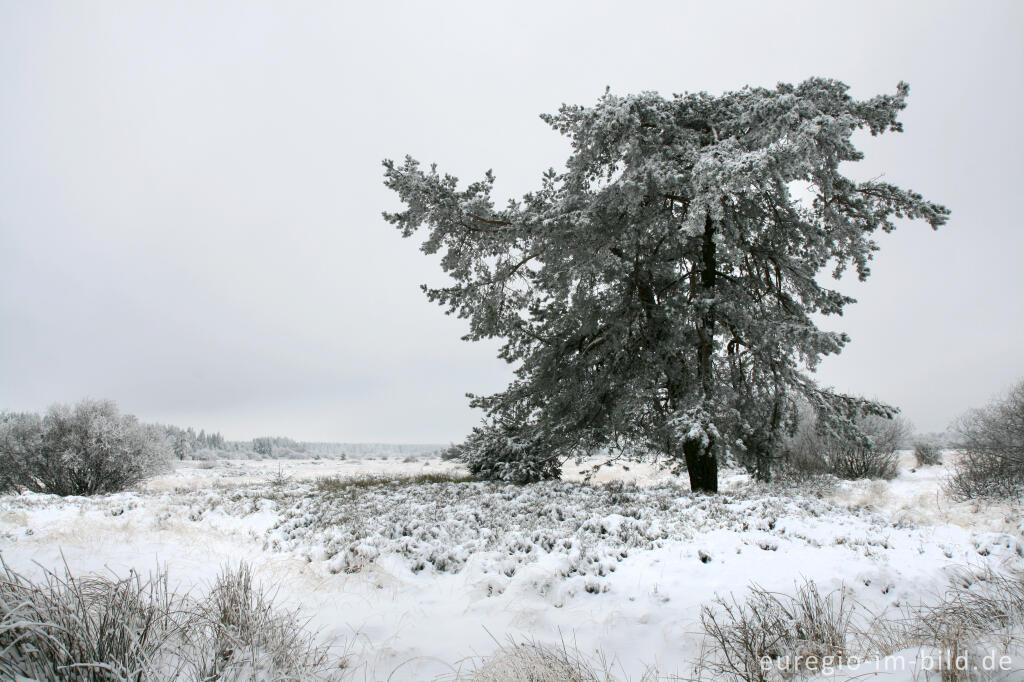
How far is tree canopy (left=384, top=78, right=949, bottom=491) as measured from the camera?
857 cm

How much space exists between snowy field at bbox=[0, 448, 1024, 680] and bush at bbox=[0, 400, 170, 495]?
9.15 m

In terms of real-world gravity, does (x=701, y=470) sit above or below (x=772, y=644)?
below

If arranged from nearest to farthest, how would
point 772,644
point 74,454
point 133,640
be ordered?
point 133,640 → point 772,644 → point 74,454

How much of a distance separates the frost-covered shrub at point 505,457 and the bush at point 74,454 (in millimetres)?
12701

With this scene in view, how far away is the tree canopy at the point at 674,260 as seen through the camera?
857 cm

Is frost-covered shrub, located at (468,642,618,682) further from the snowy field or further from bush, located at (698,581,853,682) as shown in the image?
bush, located at (698,581,853,682)

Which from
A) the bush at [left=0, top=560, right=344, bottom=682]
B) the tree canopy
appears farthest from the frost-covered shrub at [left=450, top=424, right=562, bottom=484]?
the bush at [left=0, top=560, right=344, bottom=682]

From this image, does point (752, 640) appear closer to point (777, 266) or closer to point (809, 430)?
point (777, 266)

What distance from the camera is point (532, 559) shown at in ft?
18.3

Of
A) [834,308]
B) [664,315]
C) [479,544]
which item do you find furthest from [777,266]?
[479,544]

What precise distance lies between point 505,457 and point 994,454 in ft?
42.3

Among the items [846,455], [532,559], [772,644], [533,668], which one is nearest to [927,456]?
[846,455]

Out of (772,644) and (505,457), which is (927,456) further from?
(772,644)

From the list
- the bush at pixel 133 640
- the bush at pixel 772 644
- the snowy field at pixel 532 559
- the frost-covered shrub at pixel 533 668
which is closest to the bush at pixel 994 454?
the snowy field at pixel 532 559
